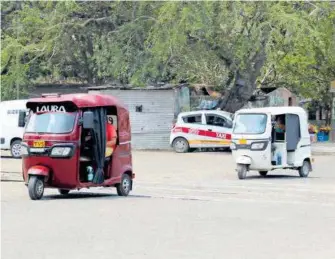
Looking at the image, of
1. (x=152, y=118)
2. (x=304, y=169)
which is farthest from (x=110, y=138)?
(x=152, y=118)

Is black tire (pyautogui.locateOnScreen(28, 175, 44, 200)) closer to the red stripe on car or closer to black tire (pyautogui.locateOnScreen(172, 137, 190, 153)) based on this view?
the red stripe on car

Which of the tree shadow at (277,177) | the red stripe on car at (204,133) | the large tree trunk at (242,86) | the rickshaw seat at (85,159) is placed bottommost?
the tree shadow at (277,177)

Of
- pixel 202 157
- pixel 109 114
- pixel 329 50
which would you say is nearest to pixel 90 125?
pixel 109 114

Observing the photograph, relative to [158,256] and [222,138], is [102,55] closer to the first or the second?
[222,138]

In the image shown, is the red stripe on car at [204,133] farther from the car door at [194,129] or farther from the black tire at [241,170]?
the black tire at [241,170]

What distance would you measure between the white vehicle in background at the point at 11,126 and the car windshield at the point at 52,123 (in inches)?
566

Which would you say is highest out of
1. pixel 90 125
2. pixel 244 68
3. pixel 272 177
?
pixel 244 68

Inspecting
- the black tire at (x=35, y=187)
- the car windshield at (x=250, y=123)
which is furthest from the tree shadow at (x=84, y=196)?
the car windshield at (x=250, y=123)

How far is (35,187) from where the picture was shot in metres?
16.0

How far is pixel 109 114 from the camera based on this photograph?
17.2m

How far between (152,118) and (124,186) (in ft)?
63.0

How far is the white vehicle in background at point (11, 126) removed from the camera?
30859mm

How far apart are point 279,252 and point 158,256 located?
4.80ft

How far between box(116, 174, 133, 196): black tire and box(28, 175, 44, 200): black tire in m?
1.84
